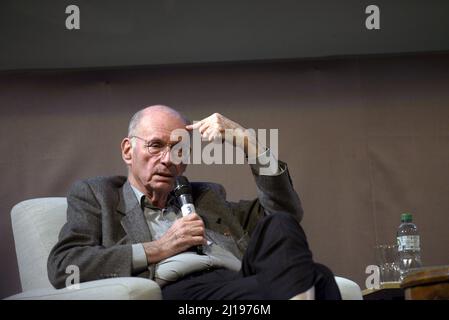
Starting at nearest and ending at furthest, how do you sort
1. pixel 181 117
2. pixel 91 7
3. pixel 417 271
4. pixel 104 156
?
pixel 417 271 → pixel 181 117 → pixel 91 7 → pixel 104 156

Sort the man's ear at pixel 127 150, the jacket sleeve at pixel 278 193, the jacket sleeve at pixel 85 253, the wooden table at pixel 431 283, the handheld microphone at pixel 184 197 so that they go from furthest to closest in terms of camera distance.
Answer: the man's ear at pixel 127 150 < the jacket sleeve at pixel 278 193 < the handheld microphone at pixel 184 197 < the jacket sleeve at pixel 85 253 < the wooden table at pixel 431 283

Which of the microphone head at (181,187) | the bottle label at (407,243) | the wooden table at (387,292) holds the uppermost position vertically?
the microphone head at (181,187)

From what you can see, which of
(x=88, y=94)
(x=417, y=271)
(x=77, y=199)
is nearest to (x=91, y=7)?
(x=88, y=94)

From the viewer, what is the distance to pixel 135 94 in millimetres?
3309

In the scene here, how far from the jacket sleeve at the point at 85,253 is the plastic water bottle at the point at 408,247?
145 centimetres

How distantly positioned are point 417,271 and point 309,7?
148 cm

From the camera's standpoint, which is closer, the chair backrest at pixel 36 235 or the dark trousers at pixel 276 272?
the dark trousers at pixel 276 272

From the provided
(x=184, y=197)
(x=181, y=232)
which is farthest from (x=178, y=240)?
(x=184, y=197)

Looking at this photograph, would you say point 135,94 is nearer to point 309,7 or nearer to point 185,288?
point 309,7

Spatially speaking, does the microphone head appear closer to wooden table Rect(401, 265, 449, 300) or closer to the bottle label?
wooden table Rect(401, 265, 449, 300)

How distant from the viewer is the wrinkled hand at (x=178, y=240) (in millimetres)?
2049

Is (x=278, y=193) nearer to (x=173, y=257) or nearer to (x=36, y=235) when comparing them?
(x=173, y=257)

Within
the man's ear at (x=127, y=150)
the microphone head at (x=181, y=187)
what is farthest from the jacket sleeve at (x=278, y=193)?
the man's ear at (x=127, y=150)

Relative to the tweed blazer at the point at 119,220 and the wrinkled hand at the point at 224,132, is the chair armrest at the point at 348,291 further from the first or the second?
the wrinkled hand at the point at 224,132
